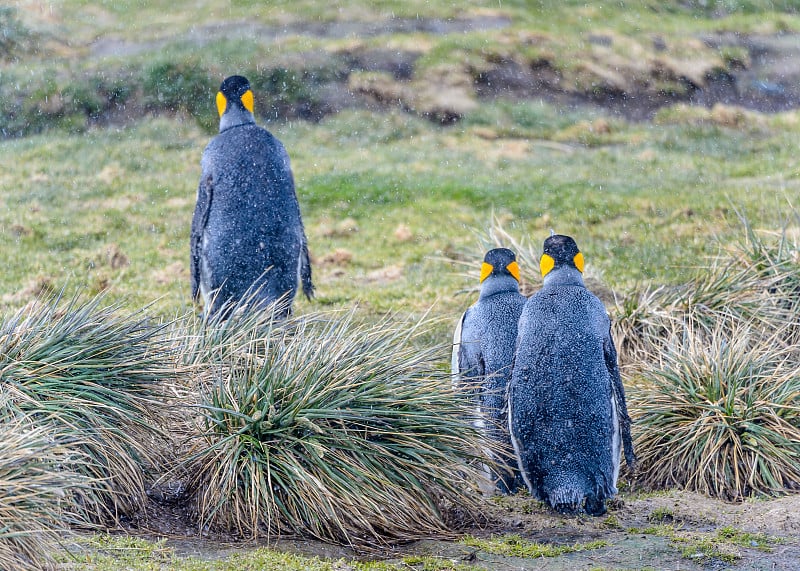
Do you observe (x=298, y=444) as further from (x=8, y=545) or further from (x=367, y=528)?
(x=8, y=545)

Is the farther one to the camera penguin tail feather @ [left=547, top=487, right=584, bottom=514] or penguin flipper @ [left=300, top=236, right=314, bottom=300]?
penguin flipper @ [left=300, top=236, right=314, bottom=300]

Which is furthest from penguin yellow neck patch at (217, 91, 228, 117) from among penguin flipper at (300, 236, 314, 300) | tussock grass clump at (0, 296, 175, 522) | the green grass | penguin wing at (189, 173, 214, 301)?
the green grass

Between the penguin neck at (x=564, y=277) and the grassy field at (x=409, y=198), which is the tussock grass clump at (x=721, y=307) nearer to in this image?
the grassy field at (x=409, y=198)

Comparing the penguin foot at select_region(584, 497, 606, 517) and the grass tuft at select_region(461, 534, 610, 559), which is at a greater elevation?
the penguin foot at select_region(584, 497, 606, 517)

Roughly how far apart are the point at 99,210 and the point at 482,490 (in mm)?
9380

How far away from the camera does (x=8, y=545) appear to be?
13.0 feet

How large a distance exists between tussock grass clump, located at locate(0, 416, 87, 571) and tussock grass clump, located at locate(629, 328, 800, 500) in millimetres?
3618

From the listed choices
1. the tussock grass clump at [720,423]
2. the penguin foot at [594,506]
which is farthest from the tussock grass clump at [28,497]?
the tussock grass clump at [720,423]

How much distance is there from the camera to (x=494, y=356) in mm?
5938

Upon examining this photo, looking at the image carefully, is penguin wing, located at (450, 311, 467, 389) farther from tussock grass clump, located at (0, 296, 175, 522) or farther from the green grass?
tussock grass clump, located at (0, 296, 175, 522)

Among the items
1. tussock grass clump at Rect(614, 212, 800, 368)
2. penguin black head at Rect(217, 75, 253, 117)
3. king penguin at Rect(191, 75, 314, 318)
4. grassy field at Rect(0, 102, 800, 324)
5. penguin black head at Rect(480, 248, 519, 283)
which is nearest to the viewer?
penguin black head at Rect(480, 248, 519, 283)

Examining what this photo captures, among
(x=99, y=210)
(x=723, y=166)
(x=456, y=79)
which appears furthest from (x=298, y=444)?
(x=456, y=79)

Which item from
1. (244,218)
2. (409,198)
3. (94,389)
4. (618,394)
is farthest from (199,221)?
(409,198)

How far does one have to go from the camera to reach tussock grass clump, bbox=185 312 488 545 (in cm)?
500
